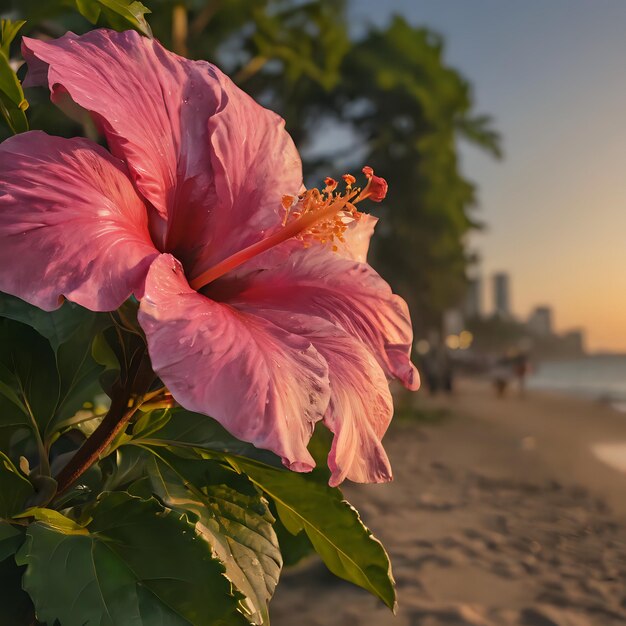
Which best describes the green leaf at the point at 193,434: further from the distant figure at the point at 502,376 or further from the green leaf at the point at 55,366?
the distant figure at the point at 502,376

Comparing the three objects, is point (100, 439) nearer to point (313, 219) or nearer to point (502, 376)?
point (313, 219)

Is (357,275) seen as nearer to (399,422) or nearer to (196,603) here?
(196,603)

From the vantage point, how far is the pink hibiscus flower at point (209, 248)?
347 millimetres

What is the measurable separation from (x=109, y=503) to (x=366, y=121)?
14261mm

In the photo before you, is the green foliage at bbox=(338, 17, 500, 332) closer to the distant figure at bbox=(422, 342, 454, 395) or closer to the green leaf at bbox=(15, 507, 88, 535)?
the distant figure at bbox=(422, 342, 454, 395)

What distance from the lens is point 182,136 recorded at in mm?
461

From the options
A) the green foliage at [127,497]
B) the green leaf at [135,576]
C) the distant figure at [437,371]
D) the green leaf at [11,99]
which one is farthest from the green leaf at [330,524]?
the distant figure at [437,371]

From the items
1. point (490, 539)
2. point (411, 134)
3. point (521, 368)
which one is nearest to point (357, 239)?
point (490, 539)

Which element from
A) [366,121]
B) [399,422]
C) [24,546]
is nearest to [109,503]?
[24,546]

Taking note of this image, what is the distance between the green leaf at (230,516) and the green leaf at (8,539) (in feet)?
0.25

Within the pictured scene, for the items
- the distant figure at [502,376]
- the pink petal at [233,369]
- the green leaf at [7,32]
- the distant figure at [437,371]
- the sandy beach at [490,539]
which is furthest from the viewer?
the distant figure at [502,376]

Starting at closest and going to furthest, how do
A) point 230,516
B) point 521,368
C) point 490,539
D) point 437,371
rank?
1. point 230,516
2. point 490,539
3. point 521,368
4. point 437,371

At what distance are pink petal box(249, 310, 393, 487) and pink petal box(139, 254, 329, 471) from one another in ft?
0.06

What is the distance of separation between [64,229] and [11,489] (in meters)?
0.15
